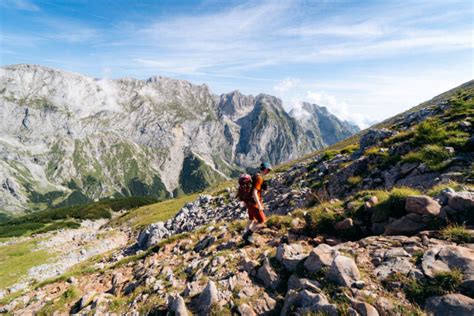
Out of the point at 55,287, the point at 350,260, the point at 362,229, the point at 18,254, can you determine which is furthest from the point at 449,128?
the point at 18,254

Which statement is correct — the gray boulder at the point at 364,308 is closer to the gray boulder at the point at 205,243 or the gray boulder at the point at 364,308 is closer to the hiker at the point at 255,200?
the hiker at the point at 255,200

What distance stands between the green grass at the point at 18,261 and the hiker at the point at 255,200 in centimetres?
4158

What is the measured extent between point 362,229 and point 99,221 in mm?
117837

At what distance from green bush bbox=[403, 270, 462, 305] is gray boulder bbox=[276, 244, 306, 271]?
2881 mm

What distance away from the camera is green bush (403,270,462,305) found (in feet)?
16.1

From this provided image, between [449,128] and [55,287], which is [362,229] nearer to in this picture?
[449,128]

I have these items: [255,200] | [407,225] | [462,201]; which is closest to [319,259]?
[407,225]

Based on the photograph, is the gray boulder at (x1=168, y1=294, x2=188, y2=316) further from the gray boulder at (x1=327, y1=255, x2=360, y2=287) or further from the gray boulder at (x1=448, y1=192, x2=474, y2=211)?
the gray boulder at (x1=448, y1=192, x2=474, y2=211)

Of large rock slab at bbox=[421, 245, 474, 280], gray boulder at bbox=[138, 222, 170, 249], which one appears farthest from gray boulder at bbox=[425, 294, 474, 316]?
gray boulder at bbox=[138, 222, 170, 249]

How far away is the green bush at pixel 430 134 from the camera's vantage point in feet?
48.2

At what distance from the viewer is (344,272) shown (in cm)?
614

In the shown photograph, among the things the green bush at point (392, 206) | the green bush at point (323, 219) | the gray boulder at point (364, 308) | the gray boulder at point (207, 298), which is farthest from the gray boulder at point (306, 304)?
the green bush at point (392, 206)

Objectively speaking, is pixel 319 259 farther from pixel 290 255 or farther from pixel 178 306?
pixel 178 306

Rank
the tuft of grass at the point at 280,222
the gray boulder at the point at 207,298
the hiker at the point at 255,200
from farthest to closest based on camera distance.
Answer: the hiker at the point at 255,200 < the tuft of grass at the point at 280,222 < the gray boulder at the point at 207,298
